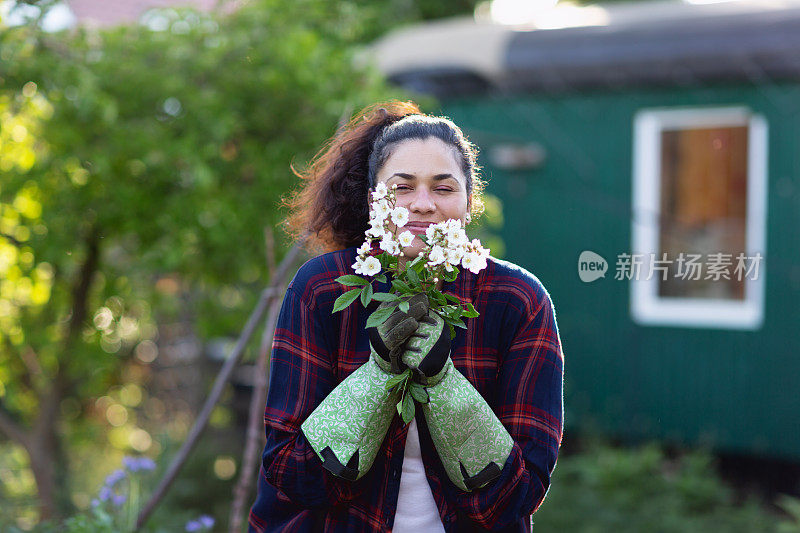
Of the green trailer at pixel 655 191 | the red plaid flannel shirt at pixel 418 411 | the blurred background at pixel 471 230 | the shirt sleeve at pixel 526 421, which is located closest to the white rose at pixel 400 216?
the red plaid flannel shirt at pixel 418 411

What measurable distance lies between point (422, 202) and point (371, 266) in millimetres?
197

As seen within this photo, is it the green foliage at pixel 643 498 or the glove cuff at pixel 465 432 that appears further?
the green foliage at pixel 643 498

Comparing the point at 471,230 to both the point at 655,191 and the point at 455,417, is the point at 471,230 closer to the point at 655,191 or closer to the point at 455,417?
the point at 455,417

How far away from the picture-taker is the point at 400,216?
162 cm

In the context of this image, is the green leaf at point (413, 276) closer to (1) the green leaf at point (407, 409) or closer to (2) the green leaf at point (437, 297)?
(2) the green leaf at point (437, 297)

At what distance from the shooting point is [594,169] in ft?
25.8

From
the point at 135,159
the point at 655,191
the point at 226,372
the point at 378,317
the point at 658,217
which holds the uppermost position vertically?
the point at 655,191

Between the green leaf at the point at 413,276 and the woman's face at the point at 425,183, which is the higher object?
the woman's face at the point at 425,183

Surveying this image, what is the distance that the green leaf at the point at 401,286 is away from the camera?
1593mm

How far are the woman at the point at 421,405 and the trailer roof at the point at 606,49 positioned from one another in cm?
492

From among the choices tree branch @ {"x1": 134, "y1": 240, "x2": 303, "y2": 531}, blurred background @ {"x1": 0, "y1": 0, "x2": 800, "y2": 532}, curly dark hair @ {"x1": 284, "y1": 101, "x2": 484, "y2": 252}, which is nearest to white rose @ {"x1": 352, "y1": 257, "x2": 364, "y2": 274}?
curly dark hair @ {"x1": 284, "y1": 101, "x2": 484, "y2": 252}

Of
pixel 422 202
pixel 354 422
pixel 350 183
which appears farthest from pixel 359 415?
pixel 350 183

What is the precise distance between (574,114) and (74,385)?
4942 millimetres

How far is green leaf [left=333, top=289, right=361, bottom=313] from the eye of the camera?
1626mm
